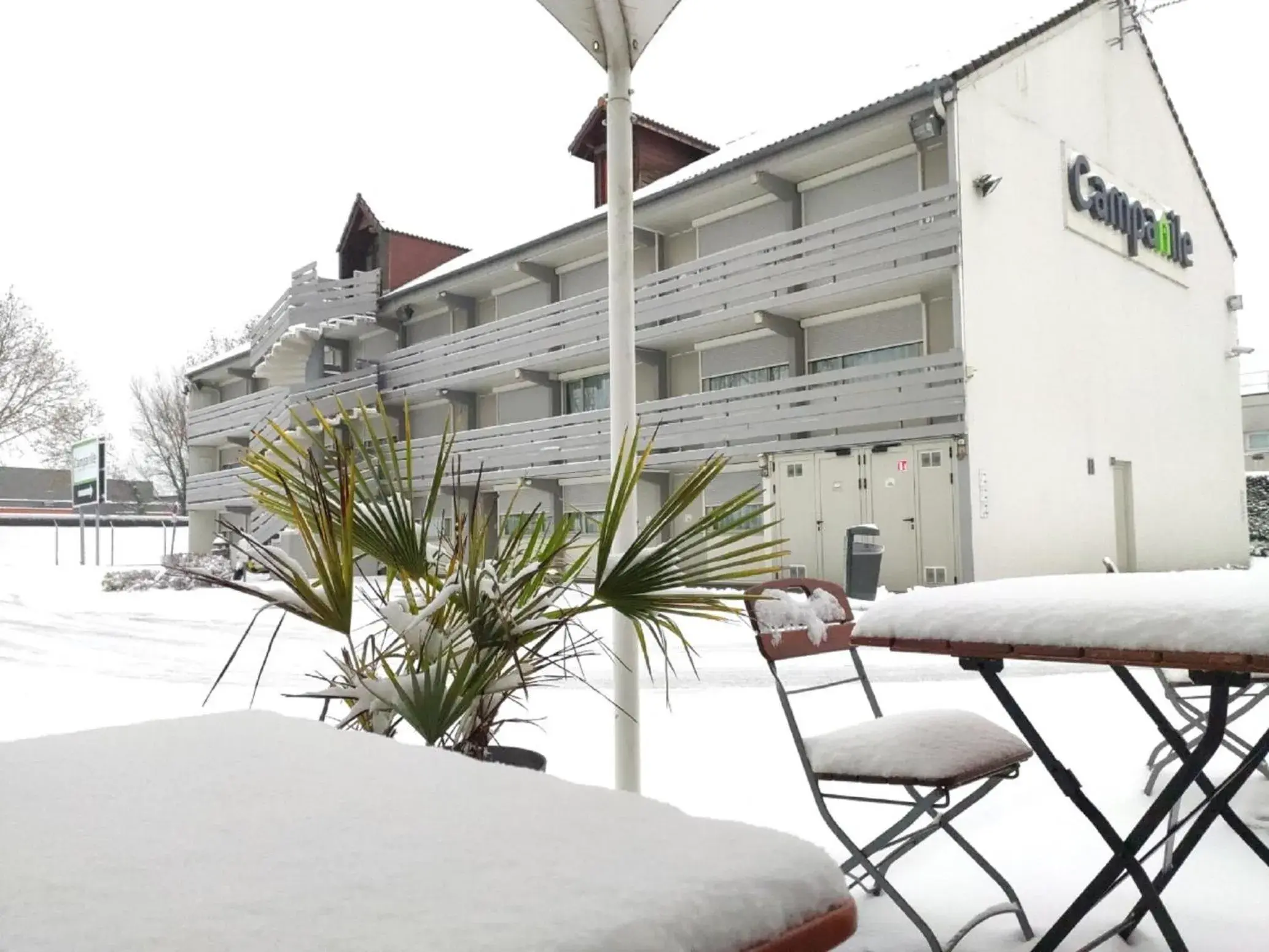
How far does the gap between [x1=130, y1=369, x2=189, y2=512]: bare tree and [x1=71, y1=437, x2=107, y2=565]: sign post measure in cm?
1433

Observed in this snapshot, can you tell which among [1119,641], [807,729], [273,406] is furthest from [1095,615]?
[273,406]

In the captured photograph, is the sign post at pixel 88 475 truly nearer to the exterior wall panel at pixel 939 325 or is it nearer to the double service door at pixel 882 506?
the double service door at pixel 882 506

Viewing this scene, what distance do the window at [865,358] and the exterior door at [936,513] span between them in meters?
1.52

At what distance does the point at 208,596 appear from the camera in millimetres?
15656

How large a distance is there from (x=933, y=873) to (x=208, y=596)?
1480cm

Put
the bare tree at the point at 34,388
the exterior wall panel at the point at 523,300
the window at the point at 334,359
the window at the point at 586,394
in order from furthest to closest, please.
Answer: the window at the point at 334,359
the bare tree at the point at 34,388
the exterior wall panel at the point at 523,300
the window at the point at 586,394

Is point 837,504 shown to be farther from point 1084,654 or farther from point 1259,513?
point 1259,513

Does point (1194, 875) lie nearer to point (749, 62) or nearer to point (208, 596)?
point (749, 62)

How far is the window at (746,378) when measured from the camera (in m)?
16.3

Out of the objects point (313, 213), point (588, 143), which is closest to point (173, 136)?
point (588, 143)

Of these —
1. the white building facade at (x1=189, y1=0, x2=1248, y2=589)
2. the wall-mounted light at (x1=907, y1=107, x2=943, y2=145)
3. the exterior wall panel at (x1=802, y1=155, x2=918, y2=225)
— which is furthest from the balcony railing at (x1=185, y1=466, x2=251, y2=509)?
the wall-mounted light at (x1=907, y1=107, x2=943, y2=145)

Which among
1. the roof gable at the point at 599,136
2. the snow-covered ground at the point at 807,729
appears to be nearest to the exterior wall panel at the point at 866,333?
the roof gable at the point at 599,136

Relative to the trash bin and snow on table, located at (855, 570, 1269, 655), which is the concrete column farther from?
snow on table, located at (855, 570, 1269, 655)

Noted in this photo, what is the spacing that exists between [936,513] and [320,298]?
15.3 m
